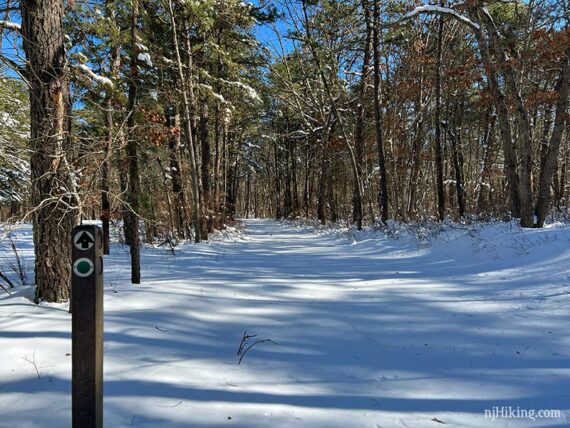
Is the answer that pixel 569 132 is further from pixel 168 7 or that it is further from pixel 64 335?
pixel 64 335

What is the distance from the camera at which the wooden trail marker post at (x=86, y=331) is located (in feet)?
6.48

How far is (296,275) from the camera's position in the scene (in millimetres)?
7531

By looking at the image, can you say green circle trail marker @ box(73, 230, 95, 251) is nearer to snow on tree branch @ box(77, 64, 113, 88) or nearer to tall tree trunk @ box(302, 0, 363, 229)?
snow on tree branch @ box(77, 64, 113, 88)

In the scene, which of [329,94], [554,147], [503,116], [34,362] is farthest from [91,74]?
[329,94]

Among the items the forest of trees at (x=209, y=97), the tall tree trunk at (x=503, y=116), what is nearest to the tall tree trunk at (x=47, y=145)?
the forest of trees at (x=209, y=97)

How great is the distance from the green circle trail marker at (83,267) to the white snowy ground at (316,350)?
3.53 feet

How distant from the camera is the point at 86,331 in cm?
199

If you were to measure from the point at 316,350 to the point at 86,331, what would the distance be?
2282 millimetres

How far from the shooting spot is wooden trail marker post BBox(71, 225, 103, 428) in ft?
Answer: 6.48

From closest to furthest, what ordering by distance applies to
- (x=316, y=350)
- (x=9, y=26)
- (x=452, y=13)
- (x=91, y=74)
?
(x=316, y=350) → (x=9, y=26) → (x=91, y=74) → (x=452, y=13)

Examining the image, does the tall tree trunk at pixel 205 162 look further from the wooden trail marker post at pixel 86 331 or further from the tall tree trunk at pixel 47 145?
the wooden trail marker post at pixel 86 331

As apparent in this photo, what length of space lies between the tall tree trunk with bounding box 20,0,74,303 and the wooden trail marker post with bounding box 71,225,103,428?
2991mm

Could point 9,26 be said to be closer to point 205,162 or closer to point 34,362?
point 34,362

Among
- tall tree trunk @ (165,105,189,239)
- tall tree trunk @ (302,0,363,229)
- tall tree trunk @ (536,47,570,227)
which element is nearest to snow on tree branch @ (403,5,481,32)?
tall tree trunk @ (536,47,570,227)
